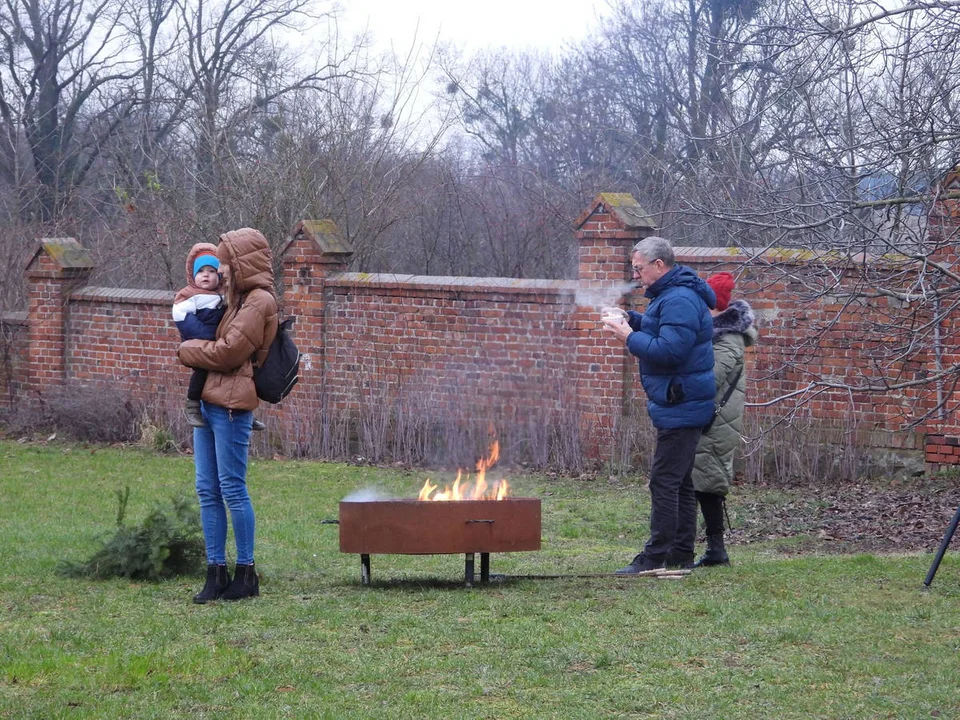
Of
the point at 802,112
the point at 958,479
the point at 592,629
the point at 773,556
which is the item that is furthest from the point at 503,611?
the point at 802,112

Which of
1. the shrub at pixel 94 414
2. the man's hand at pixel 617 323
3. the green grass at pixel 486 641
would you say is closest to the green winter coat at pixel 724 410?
the green grass at pixel 486 641

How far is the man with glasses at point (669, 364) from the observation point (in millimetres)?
7000

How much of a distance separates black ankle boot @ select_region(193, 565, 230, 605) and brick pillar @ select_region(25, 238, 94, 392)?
9865 millimetres

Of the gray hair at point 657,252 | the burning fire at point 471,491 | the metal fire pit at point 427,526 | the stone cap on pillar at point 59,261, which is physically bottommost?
the metal fire pit at point 427,526

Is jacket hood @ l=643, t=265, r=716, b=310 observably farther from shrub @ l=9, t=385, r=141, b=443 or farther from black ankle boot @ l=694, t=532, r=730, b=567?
shrub @ l=9, t=385, r=141, b=443

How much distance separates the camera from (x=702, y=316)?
279 inches

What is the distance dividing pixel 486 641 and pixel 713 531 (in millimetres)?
2471

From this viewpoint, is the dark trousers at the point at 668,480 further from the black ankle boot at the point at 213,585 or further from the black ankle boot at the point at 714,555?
the black ankle boot at the point at 213,585

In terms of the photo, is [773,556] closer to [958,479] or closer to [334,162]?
[958,479]

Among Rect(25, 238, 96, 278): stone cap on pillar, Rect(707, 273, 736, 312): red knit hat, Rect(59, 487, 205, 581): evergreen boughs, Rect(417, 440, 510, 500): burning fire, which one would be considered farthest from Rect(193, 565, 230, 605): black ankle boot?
Rect(25, 238, 96, 278): stone cap on pillar

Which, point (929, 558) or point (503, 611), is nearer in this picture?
point (503, 611)

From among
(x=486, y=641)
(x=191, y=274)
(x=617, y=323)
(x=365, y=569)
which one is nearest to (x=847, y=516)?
(x=617, y=323)

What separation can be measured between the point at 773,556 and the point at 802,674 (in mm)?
3323

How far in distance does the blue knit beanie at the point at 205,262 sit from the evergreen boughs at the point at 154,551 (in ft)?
5.02
